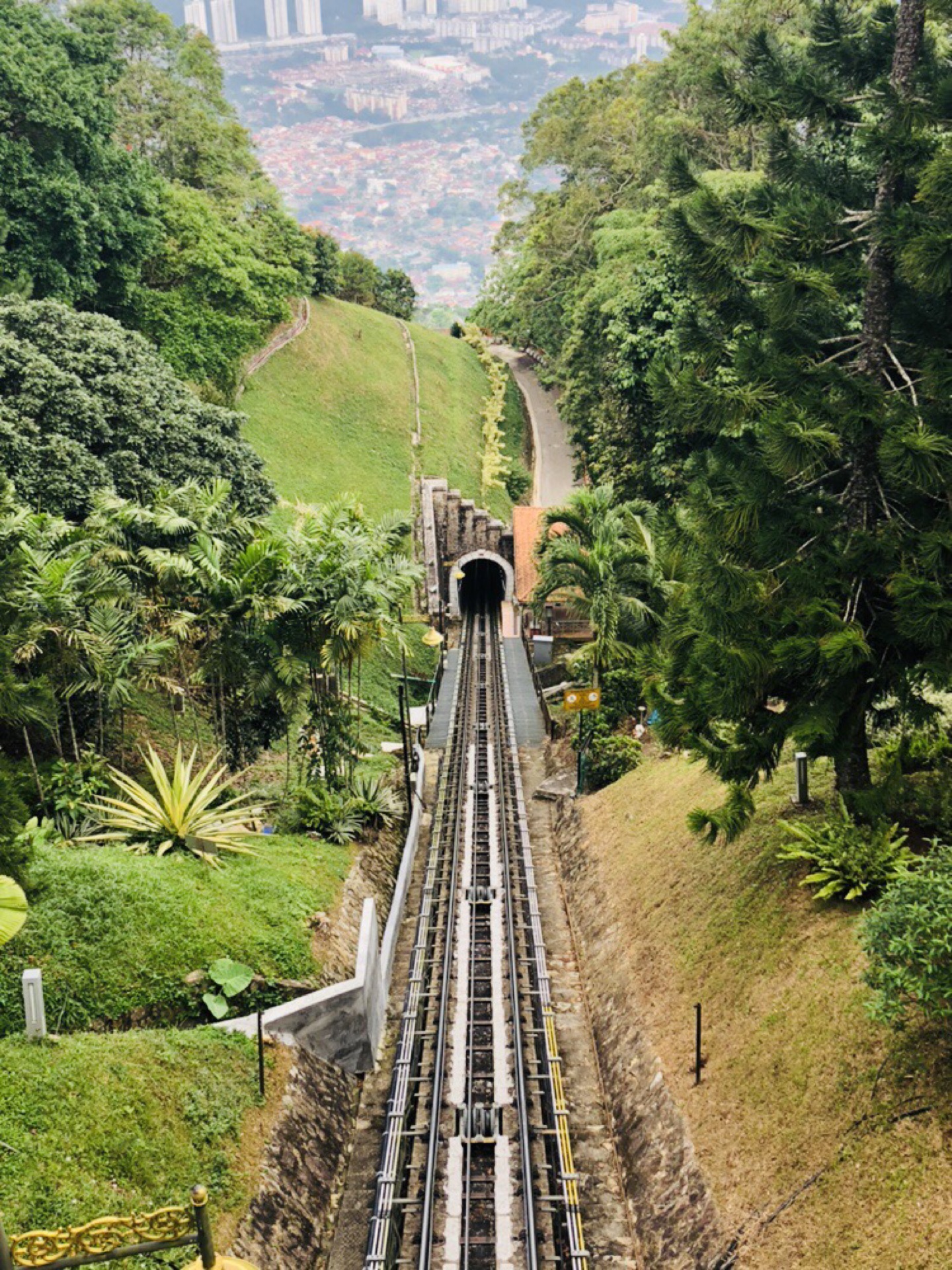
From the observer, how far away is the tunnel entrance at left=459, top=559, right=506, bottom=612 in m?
51.8

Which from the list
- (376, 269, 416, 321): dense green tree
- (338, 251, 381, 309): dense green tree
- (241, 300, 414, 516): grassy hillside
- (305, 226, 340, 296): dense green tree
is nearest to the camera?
(241, 300, 414, 516): grassy hillside

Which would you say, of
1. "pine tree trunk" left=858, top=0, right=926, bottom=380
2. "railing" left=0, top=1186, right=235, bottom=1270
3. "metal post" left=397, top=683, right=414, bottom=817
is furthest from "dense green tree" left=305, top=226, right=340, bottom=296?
"railing" left=0, top=1186, right=235, bottom=1270

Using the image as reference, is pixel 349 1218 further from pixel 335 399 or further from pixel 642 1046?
pixel 335 399

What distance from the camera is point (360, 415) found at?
2212 inches

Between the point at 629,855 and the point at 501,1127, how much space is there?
22.6ft

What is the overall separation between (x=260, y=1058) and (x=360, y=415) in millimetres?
45619

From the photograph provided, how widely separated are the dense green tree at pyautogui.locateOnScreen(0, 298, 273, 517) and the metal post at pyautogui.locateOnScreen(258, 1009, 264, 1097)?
12.4 m

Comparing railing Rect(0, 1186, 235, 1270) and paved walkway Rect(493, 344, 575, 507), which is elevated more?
railing Rect(0, 1186, 235, 1270)

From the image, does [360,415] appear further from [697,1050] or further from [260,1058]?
[697,1050]

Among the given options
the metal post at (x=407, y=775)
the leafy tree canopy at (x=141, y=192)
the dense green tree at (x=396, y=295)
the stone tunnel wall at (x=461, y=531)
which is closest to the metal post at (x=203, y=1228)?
the metal post at (x=407, y=775)

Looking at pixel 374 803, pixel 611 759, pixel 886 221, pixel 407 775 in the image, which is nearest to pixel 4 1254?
pixel 886 221

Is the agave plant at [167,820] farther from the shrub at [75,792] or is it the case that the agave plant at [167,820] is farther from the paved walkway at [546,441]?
the paved walkway at [546,441]

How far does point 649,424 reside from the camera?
35.6 metres

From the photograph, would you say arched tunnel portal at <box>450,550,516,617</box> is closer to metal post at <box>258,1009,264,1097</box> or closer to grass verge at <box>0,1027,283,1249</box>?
metal post at <box>258,1009,264,1097</box>
